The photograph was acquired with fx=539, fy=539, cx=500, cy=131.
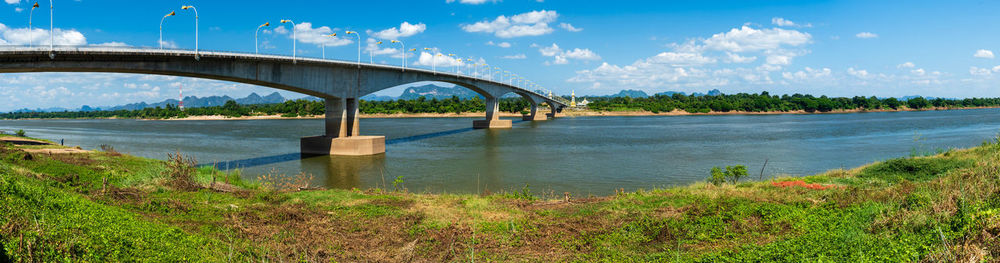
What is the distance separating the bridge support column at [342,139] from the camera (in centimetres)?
3797

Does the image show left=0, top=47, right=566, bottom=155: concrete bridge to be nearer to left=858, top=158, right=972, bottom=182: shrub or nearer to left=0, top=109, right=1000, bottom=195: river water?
left=0, top=109, right=1000, bottom=195: river water

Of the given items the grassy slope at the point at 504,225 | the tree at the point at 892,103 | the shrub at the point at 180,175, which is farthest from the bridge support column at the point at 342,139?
the tree at the point at 892,103

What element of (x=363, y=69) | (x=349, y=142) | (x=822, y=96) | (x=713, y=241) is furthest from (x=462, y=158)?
(x=822, y=96)

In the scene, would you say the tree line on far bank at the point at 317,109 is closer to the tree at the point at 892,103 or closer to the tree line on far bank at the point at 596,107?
the tree line on far bank at the point at 596,107

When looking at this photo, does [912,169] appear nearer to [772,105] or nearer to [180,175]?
[180,175]

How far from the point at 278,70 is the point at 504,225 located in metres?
27.6

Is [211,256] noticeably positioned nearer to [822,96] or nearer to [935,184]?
[935,184]

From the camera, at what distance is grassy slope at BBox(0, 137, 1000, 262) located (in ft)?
24.5

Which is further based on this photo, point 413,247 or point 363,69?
point 363,69

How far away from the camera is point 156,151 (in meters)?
41.3

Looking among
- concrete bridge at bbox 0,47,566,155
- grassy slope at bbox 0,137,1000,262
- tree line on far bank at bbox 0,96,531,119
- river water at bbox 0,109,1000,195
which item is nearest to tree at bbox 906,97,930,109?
tree line on far bank at bbox 0,96,531,119

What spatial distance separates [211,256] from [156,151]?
131ft

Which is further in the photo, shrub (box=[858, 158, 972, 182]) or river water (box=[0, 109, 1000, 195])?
river water (box=[0, 109, 1000, 195])

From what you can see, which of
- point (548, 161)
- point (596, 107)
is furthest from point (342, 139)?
point (596, 107)
